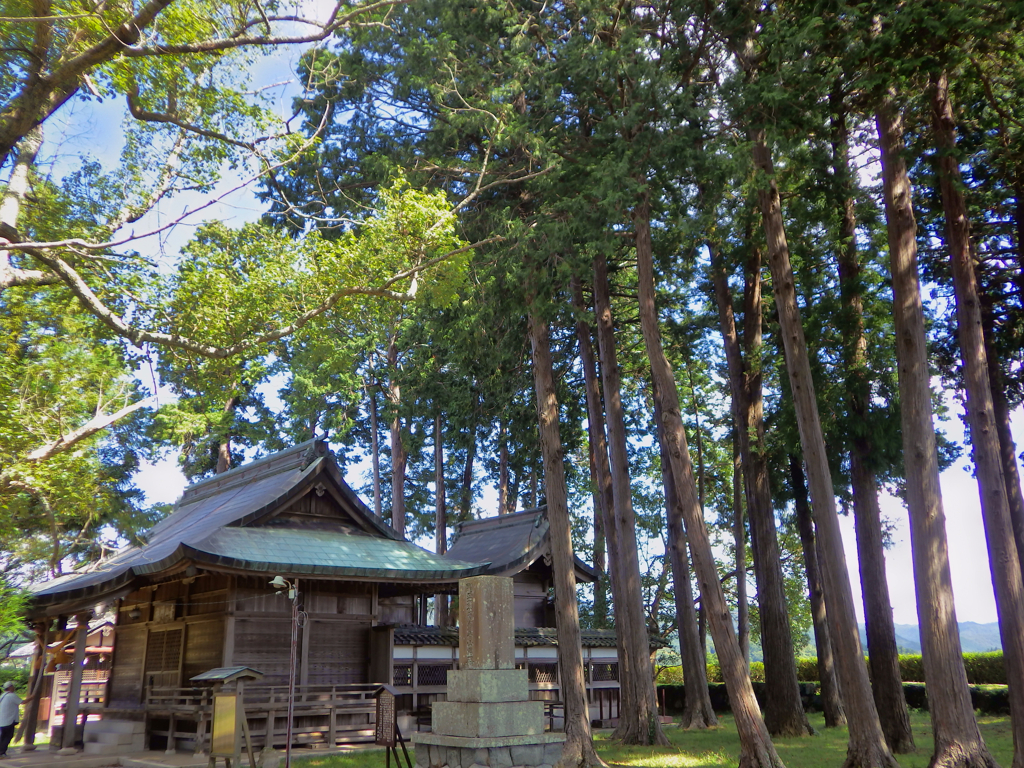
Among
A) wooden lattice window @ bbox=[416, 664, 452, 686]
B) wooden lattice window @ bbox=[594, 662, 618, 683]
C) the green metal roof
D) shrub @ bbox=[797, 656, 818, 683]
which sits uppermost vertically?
the green metal roof

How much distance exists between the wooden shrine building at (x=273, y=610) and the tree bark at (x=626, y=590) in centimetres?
329

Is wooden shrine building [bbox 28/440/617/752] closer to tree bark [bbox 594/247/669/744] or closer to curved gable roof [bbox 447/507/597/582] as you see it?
curved gable roof [bbox 447/507/597/582]

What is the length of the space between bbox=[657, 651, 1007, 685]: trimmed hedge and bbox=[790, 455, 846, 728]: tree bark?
3664 millimetres

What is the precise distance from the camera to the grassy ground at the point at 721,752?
12273mm

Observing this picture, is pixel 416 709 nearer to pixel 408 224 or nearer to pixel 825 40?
pixel 408 224

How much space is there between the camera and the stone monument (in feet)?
30.2

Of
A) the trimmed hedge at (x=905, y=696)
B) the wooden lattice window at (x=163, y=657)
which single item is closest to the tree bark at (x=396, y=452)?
the wooden lattice window at (x=163, y=657)

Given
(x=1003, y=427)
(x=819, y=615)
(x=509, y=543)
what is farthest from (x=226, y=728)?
(x=819, y=615)

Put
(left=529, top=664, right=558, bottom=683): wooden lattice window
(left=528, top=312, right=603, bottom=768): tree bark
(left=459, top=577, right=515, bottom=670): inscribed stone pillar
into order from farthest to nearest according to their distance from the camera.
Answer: (left=529, top=664, right=558, bottom=683): wooden lattice window, (left=528, top=312, right=603, bottom=768): tree bark, (left=459, top=577, right=515, bottom=670): inscribed stone pillar

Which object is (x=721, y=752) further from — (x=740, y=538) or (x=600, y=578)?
(x=600, y=578)

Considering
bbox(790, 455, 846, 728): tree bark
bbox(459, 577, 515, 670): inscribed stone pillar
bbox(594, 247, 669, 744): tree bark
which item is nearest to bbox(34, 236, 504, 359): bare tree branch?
bbox(459, 577, 515, 670): inscribed stone pillar

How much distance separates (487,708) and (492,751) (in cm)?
48

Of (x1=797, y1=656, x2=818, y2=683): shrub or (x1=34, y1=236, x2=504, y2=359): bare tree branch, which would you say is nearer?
(x1=34, y1=236, x2=504, y2=359): bare tree branch

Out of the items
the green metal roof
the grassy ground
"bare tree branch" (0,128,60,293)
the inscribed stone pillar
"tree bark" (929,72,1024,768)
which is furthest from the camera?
the green metal roof
